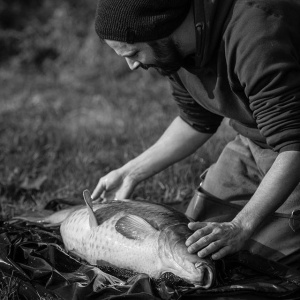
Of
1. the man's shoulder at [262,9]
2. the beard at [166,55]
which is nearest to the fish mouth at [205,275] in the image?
the beard at [166,55]

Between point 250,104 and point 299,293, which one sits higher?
point 250,104

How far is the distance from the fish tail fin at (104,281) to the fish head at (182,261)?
26 cm

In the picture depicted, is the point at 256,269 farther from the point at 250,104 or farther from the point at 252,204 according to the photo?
the point at 250,104

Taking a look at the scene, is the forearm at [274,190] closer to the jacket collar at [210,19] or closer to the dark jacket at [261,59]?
the dark jacket at [261,59]

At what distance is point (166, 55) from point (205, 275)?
1125mm

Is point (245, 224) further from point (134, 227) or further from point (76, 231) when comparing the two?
point (76, 231)

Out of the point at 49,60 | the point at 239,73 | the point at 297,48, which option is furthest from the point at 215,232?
the point at 49,60

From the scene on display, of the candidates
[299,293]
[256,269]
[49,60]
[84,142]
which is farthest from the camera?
[49,60]

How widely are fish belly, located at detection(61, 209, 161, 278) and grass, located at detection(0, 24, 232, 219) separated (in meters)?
0.90

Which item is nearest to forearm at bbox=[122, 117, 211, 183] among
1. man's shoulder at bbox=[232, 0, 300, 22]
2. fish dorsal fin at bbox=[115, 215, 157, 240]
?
fish dorsal fin at bbox=[115, 215, 157, 240]

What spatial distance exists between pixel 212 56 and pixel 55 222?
1.49 meters

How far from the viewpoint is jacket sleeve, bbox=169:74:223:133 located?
425cm

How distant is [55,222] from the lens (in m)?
4.27

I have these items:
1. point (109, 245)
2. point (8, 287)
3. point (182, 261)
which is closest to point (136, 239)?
point (109, 245)
